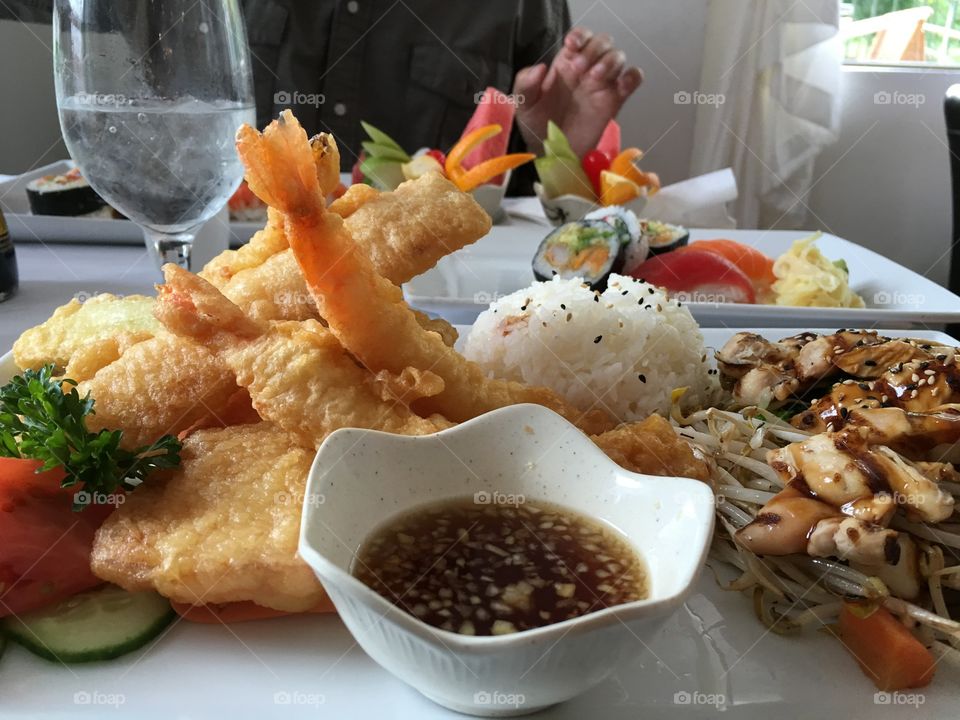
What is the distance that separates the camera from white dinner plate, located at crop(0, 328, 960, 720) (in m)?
1.19

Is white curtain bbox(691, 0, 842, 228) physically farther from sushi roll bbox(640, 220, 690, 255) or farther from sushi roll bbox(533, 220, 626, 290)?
sushi roll bbox(533, 220, 626, 290)

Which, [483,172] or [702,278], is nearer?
[702,278]

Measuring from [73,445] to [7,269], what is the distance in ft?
5.20

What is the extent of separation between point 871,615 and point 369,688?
2.79 feet

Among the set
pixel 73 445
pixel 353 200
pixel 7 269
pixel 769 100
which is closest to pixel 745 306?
pixel 353 200

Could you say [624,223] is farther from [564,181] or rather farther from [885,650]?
[885,650]

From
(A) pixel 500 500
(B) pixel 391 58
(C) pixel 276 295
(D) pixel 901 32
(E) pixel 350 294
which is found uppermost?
(D) pixel 901 32

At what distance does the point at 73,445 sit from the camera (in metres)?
1.45

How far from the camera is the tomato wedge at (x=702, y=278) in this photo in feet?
9.97

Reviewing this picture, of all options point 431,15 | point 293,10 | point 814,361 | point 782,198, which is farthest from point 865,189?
point 814,361

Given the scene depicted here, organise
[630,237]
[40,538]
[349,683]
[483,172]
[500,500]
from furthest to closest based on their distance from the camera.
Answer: [483,172] → [630,237] → [500,500] → [40,538] → [349,683]

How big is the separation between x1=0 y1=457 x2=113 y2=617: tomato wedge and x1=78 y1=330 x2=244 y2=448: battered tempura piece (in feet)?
0.54

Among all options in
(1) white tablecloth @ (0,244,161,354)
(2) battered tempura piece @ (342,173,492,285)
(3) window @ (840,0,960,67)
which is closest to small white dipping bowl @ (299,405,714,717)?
(2) battered tempura piece @ (342,173,492,285)

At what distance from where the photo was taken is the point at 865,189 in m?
6.91
